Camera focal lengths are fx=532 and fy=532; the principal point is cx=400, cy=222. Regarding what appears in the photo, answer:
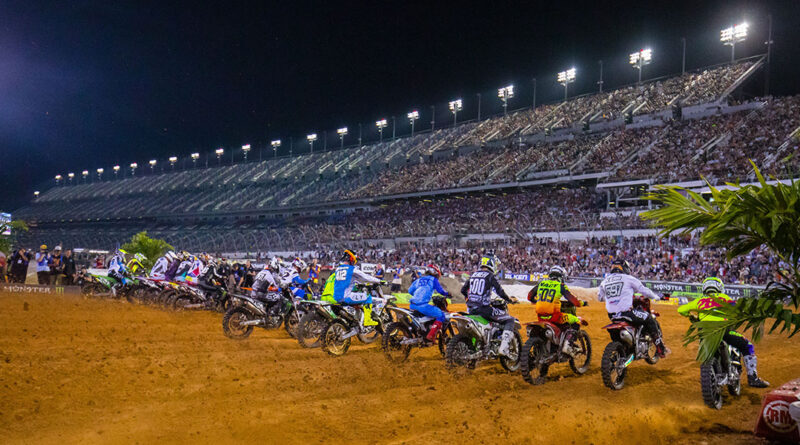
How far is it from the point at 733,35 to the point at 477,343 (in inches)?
1608

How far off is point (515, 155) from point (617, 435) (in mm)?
38791

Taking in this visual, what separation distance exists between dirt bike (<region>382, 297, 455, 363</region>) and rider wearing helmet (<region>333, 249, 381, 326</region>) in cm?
89

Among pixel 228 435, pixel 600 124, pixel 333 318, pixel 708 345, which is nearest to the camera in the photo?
pixel 708 345

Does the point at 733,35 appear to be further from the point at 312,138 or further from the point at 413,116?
the point at 312,138

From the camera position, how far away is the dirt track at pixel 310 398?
210 inches

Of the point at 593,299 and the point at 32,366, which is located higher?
the point at 32,366

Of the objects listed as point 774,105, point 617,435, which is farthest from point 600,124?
point 617,435

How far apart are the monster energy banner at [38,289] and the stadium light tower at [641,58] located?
4121cm

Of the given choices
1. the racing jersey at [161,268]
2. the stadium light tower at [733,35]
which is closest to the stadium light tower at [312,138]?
the stadium light tower at [733,35]

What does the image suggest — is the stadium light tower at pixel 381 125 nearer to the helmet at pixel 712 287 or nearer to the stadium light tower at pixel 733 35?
the stadium light tower at pixel 733 35

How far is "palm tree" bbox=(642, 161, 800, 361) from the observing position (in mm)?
3707

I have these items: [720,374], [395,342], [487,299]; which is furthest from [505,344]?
[720,374]

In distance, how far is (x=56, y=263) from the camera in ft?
71.1

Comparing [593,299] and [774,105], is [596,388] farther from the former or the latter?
[774,105]
